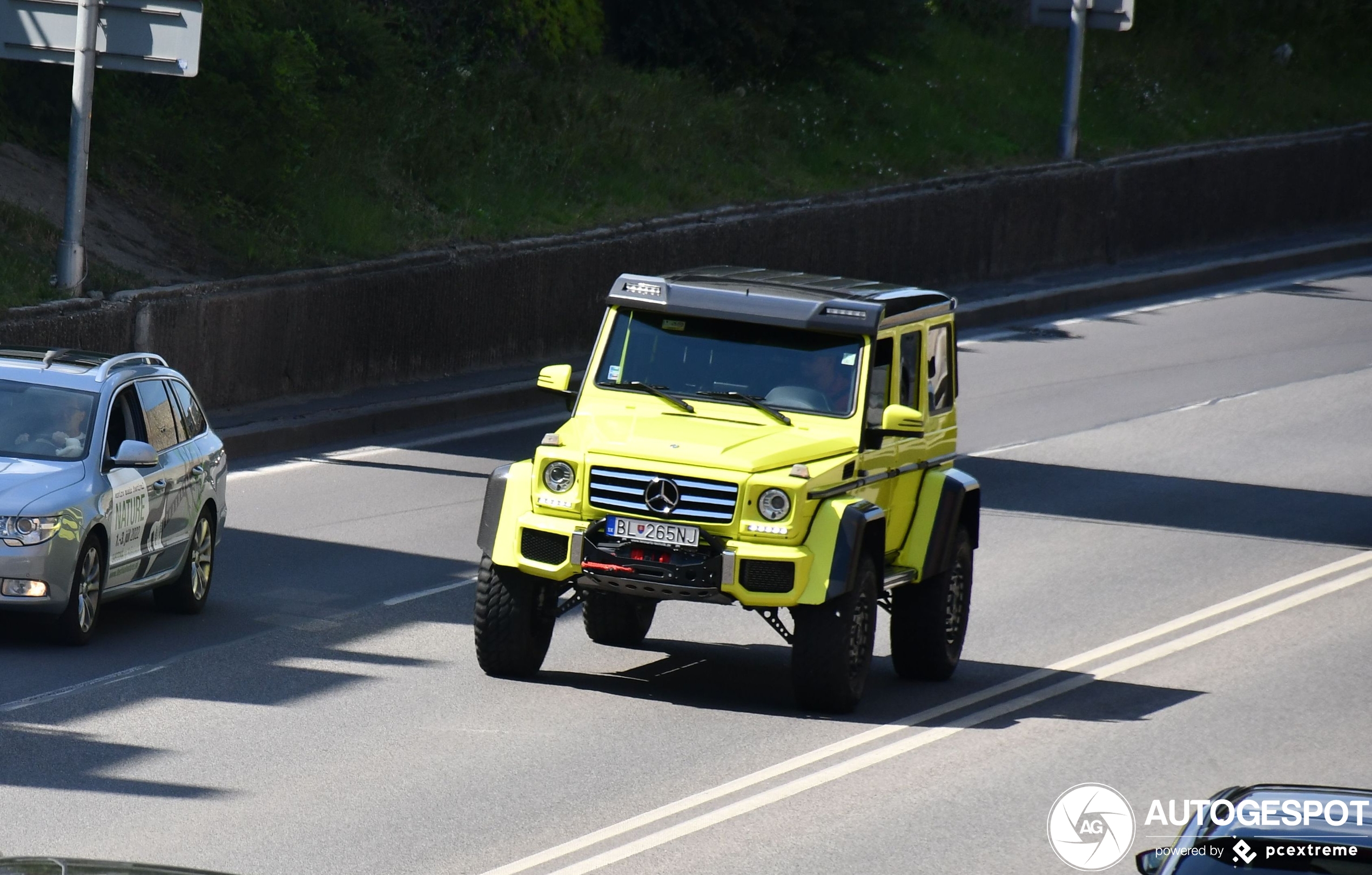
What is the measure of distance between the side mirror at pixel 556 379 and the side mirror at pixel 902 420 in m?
1.75

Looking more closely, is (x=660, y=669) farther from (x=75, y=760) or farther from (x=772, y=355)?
(x=75, y=760)

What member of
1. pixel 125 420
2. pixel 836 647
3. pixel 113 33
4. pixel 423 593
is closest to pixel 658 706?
pixel 836 647

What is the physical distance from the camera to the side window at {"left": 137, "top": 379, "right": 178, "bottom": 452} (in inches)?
520

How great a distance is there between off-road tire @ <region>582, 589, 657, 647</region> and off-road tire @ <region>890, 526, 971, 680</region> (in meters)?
1.52

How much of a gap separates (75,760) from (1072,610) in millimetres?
7446

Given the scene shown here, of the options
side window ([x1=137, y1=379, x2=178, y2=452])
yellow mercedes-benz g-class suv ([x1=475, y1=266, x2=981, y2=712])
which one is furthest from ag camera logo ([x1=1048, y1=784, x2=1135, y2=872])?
side window ([x1=137, y1=379, x2=178, y2=452])

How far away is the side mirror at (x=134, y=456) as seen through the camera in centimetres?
1234

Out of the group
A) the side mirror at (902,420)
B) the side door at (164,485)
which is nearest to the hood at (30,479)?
the side door at (164,485)

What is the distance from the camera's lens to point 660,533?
10.9 metres

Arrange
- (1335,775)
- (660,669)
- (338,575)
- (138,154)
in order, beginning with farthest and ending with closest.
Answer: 1. (138,154)
2. (338,575)
3. (660,669)
4. (1335,775)

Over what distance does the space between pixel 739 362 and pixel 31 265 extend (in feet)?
32.9

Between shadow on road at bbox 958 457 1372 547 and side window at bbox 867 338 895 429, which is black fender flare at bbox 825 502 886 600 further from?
shadow on road at bbox 958 457 1372 547

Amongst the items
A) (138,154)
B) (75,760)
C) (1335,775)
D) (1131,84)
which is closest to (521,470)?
(75,760)

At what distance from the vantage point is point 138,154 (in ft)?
78.2
